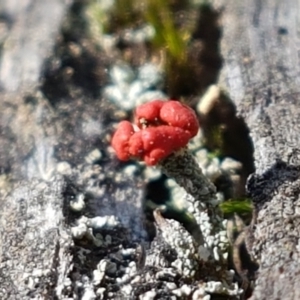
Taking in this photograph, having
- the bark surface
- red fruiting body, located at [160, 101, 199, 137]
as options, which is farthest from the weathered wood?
red fruiting body, located at [160, 101, 199, 137]

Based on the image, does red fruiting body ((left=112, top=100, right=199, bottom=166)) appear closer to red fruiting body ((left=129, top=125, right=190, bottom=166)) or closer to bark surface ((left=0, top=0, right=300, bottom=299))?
red fruiting body ((left=129, top=125, right=190, bottom=166))

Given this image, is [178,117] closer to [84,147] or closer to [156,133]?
[156,133]

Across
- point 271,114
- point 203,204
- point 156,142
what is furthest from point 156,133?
point 271,114

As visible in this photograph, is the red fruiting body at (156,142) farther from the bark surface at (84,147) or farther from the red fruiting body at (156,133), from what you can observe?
the bark surface at (84,147)

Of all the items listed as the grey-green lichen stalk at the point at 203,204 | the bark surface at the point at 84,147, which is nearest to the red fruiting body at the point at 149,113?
the grey-green lichen stalk at the point at 203,204

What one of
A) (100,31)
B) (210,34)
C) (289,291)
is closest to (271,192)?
(289,291)

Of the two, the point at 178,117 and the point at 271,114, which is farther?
the point at 271,114

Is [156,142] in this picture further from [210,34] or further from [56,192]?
[210,34]
